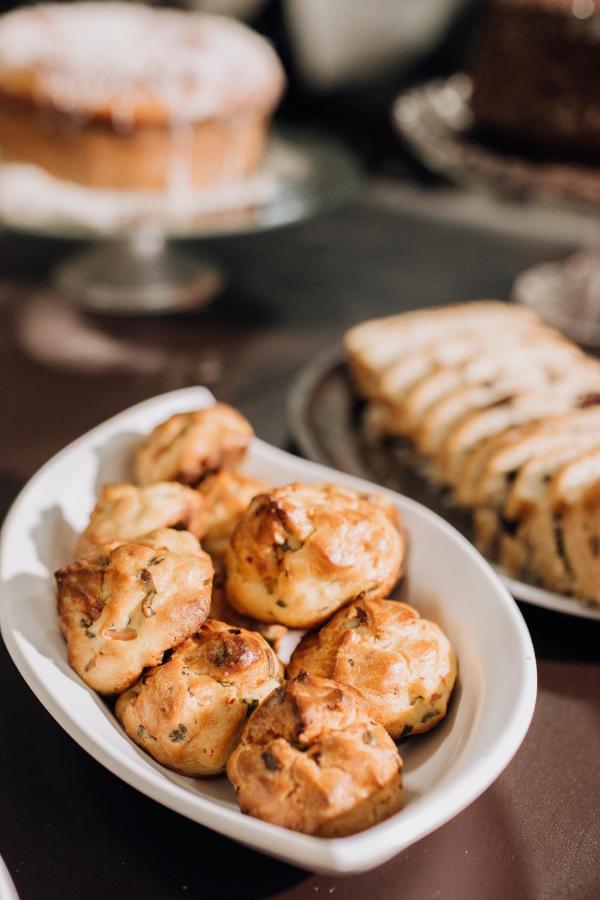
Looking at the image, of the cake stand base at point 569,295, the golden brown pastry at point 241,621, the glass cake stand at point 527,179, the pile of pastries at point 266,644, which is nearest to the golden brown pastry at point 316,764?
the pile of pastries at point 266,644

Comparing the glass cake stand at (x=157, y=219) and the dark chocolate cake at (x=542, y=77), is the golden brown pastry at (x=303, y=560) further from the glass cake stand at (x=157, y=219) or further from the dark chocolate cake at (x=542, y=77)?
the dark chocolate cake at (x=542, y=77)

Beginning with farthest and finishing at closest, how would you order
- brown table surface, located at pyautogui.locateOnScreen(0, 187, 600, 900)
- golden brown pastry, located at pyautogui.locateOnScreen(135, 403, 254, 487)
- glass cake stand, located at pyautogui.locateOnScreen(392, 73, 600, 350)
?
Answer: glass cake stand, located at pyautogui.locateOnScreen(392, 73, 600, 350) → golden brown pastry, located at pyautogui.locateOnScreen(135, 403, 254, 487) → brown table surface, located at pyautogui.locateOnScreen(0, 187, 600, 900)

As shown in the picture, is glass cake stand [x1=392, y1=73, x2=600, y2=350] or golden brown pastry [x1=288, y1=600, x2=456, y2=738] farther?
glass cake stand [x1=392, y1=73, x2=600, y2=350]

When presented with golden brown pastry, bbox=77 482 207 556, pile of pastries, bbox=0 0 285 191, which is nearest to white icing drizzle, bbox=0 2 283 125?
pile of pastries, bbox=0 0 285 191

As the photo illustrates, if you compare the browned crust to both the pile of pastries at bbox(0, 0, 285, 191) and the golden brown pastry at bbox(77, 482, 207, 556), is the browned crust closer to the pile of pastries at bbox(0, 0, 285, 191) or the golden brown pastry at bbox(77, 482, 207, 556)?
the pile of pastries at bbox(0, 0, 285, 191)

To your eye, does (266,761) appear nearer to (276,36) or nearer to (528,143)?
(528,143)

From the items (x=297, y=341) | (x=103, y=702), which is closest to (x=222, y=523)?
(x=103, y=702)
